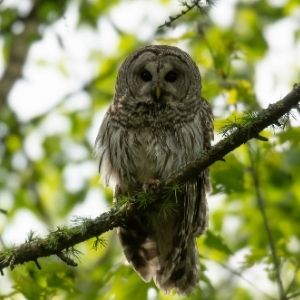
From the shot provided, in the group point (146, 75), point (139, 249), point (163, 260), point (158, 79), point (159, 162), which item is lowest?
point (163, 260)

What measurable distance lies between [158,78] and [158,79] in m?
0.02

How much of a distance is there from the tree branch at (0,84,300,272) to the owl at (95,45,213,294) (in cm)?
144

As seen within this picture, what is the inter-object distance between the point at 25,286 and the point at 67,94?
5.95 metres

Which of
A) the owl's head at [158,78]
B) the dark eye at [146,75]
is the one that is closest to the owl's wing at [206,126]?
the owl's head at [158,78]

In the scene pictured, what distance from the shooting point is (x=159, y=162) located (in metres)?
6.10

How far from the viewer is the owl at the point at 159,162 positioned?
6148mm

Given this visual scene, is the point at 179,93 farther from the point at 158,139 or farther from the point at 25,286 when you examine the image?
the point at 25,286

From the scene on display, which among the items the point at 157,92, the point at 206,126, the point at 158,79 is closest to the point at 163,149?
the point at 206,126

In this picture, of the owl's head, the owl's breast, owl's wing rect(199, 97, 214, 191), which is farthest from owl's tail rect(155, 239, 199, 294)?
the owl's head

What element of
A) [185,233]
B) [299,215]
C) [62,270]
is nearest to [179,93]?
[185,233]

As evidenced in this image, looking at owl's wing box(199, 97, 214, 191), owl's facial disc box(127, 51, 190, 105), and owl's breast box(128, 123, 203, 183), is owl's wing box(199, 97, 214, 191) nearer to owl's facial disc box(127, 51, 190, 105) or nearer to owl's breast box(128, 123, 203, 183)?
owl's breast box(128, 123, 203, 183)

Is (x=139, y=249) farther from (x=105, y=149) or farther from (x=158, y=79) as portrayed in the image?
(x=158, y=79)

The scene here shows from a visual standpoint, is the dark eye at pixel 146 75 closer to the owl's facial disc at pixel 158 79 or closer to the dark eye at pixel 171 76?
the owl's facial disc at pixel 158 79

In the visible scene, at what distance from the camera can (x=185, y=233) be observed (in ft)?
20.4
